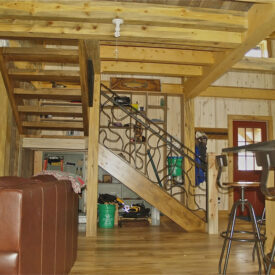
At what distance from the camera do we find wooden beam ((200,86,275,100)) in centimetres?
682

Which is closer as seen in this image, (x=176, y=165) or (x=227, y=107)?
(x=176, y=165)

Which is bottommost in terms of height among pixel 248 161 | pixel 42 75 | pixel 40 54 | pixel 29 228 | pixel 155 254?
pixel 155 254

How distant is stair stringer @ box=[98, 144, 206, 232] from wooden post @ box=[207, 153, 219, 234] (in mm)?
239

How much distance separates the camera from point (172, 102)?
23.6 ft

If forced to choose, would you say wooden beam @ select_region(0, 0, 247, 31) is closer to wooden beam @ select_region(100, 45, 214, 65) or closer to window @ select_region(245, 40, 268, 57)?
wooden beam @ select_region(100, 45, 214, 65)

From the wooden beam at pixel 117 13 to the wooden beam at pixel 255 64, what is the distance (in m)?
1.43

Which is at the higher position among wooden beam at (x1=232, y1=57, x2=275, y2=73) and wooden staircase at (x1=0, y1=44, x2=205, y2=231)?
wooden beam at (x1=232, y1=57, x2=275, y2=73)

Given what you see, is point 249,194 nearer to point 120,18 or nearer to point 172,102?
point 172,102

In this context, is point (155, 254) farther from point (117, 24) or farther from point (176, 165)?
point (176, 165)

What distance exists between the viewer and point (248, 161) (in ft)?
24.4

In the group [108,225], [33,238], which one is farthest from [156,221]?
[33,238]

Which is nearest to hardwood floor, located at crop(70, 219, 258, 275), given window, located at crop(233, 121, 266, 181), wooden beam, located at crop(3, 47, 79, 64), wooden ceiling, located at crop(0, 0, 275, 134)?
wooden ceiling, located at crop(0, 0, 275, 134)

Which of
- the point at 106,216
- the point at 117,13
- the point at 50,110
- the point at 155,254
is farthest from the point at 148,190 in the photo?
the point at 117,13

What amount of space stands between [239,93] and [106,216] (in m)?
3.98
